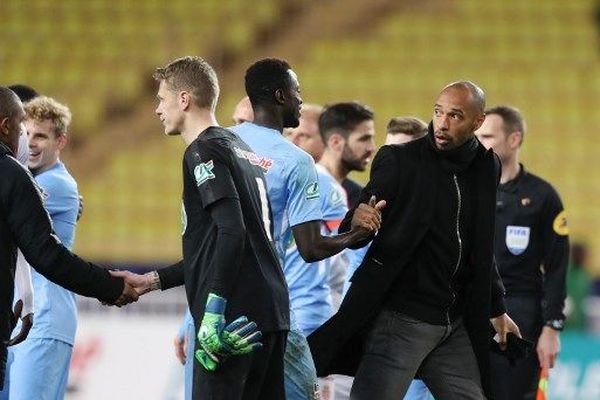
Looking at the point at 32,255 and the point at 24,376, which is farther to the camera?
the point at 24,376

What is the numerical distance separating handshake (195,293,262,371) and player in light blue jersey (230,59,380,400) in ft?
2.40

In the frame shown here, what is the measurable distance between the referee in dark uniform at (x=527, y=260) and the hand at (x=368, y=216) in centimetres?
246

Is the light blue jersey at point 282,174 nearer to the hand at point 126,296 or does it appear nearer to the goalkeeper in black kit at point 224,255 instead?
the goalkeeper in black kit at point 224,255

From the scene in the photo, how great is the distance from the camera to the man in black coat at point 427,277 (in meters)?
6.41

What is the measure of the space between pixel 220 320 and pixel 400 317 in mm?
1351

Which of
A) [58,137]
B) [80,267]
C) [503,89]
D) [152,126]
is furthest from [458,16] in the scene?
[80,267]

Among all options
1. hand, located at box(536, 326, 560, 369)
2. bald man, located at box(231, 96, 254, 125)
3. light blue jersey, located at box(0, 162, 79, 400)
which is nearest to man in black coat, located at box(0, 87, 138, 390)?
light blue jersey, located at box(0, 162, 79, 400)

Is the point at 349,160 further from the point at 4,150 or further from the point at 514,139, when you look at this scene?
the point at 4,150

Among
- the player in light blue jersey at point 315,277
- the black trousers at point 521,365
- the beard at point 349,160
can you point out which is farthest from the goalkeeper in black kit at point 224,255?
the black trousers at point 521,365

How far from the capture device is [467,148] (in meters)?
6.53

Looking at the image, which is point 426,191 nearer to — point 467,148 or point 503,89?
point 467,148

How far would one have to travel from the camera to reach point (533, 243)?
8.61 m

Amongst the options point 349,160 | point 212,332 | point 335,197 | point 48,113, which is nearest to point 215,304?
point 212,332

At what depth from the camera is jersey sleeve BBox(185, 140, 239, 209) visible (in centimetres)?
547
